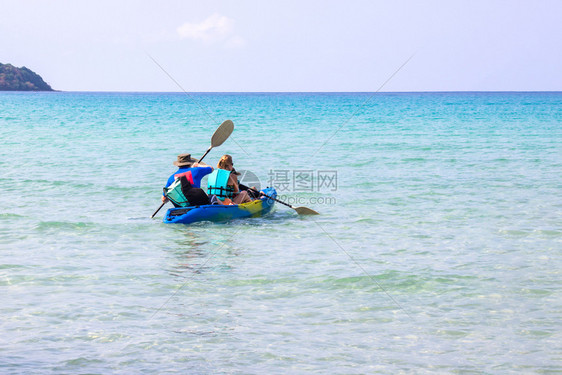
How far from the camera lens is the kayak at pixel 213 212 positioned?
1160 cm

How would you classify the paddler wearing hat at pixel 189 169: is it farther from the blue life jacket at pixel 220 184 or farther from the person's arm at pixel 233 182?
the person's arm at pixel 233 182

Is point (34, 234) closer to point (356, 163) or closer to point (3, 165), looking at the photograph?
point (3, 165)

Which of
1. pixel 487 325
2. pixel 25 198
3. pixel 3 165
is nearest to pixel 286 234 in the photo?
pixel 487 325

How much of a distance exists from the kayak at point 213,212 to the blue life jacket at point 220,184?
1.38 ft

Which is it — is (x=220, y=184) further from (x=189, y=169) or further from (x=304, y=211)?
(x=304, y=211)

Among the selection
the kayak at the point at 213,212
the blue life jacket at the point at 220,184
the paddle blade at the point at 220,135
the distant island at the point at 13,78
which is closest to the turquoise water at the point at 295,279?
the kayak at the point at 213,212

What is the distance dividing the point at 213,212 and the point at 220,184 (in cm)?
65

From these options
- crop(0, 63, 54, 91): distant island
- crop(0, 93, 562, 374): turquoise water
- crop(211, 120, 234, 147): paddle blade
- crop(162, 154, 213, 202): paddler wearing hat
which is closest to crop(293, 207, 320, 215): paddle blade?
crop(0, 93, 562, 374): turquoise water

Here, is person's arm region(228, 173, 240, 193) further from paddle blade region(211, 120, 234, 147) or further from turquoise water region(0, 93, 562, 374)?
paddle blade region(211, 120, 234, 147)

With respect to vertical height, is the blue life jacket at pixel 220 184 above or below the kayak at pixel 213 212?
above

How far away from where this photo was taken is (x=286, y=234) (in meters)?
11.2

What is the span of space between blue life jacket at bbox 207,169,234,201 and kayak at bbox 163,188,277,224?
0.42 metres

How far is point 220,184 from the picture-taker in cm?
1216

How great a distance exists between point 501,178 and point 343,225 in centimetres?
743
